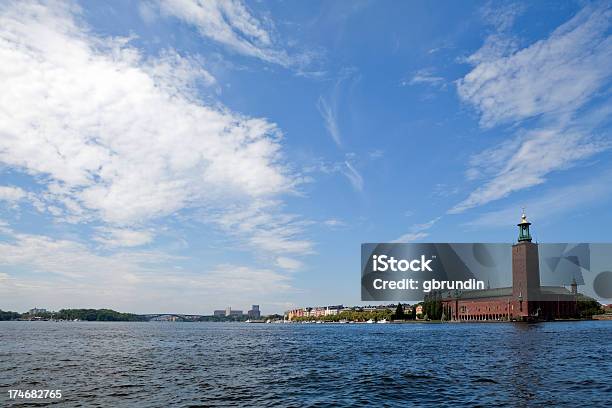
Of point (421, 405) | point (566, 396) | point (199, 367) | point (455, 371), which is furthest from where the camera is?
point (199, 367)

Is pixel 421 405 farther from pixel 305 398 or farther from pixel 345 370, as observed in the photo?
pixel 345 370

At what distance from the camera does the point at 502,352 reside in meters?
55.0

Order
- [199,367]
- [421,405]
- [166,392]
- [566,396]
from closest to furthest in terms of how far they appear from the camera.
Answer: [421,405] < [566,396] < [166,392] < [199,367]

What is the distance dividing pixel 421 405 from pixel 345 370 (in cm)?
1552

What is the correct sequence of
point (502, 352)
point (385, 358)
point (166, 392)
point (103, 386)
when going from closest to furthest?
1. point (166, 392)
2. point (103, 386)
3. point (385, 358)
4. point (502, 352)

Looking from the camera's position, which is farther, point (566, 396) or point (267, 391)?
point (267, 391)

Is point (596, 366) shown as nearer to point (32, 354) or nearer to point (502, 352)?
point (502, 352)

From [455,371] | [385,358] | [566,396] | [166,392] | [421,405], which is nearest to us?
[421,405]

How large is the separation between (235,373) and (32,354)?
3058 centimetres

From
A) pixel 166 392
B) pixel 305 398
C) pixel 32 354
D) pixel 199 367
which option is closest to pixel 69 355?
pixel 32 354

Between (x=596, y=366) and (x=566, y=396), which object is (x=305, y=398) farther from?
(x=596, y=366)

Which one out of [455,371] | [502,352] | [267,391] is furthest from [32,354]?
[502,352]

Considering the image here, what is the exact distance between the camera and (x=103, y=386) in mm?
33031

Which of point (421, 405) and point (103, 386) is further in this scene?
point (103, 386)
